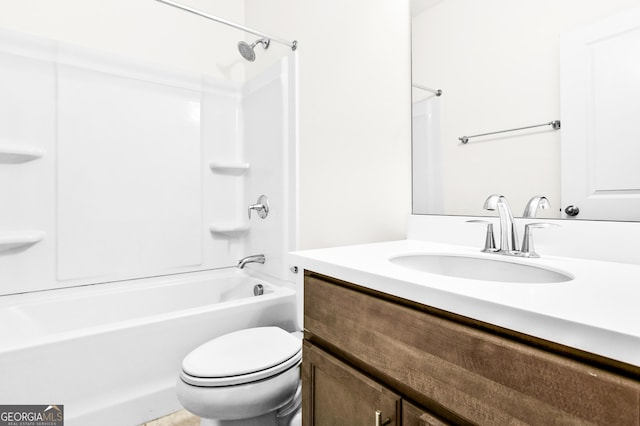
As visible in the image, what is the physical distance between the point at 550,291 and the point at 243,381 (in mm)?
879

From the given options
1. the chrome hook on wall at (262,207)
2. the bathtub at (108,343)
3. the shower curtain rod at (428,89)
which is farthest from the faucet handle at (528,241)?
the chrome hook on wall at (262,207)

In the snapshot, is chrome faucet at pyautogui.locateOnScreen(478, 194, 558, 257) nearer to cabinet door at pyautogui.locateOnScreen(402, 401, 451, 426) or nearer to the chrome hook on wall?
cabinet door at pyautogui.locateOnScreen(402, 401, 451, 426)

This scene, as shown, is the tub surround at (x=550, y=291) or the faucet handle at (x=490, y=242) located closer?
the tub surround at (x=550, y=291)

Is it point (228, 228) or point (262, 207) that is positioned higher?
point (262, 207)

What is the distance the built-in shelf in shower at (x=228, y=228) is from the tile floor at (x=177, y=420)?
1.05 meters

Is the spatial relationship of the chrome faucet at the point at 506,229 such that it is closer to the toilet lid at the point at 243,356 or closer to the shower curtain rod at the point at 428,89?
the shower curtain rod at the point at 428,89

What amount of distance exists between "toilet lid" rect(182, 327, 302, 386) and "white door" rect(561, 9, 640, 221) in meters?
0.98

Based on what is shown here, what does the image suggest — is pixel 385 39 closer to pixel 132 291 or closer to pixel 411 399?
pixel 411 399

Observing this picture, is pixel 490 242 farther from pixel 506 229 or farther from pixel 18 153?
pixel 18 153

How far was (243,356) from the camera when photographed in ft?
3.73

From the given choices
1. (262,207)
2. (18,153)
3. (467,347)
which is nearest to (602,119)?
(467,347)

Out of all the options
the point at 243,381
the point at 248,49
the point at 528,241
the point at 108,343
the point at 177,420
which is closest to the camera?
the point at 528,241

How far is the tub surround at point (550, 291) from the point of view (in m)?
0.40

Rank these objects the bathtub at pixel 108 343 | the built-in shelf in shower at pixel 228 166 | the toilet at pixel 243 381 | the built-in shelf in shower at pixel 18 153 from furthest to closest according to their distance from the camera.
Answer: the built-in shelf in shower at pixel 228 166 → the built-in shelf in shower at pixel 18 153 → the bathtub at pixel 108 343 → the toilet at pixel 243 381
